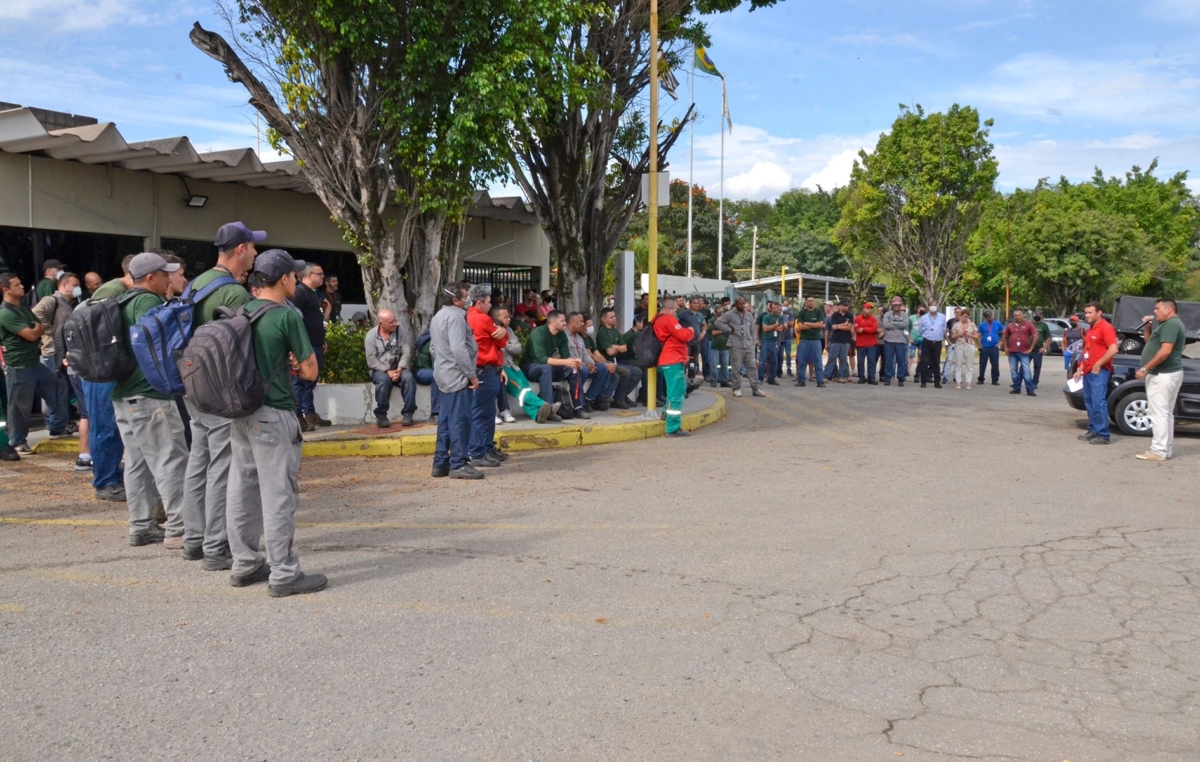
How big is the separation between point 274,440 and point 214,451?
70cm

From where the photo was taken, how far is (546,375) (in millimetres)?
12156

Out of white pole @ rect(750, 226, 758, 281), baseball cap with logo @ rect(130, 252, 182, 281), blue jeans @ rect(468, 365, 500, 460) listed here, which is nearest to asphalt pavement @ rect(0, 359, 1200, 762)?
blue jeans @ rect(468, 365, 500, 460)

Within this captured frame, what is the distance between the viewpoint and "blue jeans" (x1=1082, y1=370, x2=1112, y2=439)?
1146 centimetres

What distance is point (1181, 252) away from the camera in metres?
51.7

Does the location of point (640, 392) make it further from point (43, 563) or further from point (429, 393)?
point (43, 563)

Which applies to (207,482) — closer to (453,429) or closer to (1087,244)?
(453,429)

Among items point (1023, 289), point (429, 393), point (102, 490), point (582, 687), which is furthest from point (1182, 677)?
point (1023, 289)

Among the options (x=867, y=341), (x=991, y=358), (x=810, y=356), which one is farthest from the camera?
(x=991, y=358)

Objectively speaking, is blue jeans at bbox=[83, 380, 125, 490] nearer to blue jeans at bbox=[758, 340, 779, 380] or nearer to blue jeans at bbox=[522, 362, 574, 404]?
blue jeans at bbox=[522, 362, 574, 404]

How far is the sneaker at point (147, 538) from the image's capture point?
6504 mm

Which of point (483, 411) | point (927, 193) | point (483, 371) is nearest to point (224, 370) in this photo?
point (483, 371)

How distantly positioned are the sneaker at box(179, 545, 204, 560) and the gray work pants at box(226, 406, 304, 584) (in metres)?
0.80

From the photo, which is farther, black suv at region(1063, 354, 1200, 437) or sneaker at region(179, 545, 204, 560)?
black suv at region(1063, 354, 1200, 437)

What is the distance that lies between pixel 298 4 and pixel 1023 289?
43.3 meters
